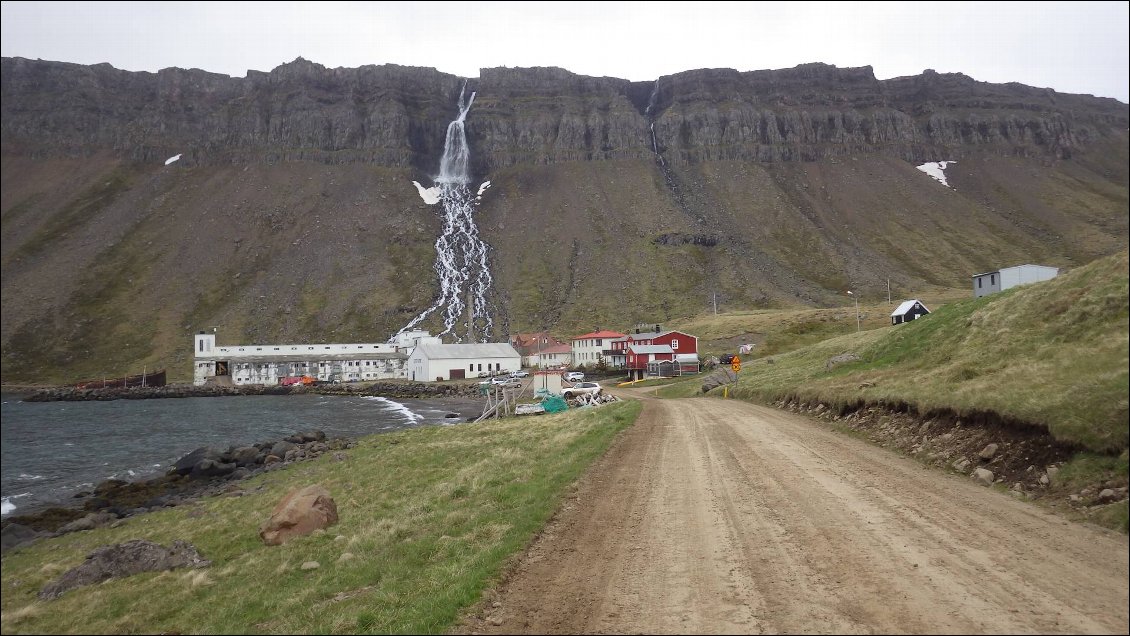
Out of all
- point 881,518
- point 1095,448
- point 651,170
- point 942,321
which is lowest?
point 881,518

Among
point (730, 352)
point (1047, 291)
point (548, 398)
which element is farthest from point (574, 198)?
point (1047, 291)

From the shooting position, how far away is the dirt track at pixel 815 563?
670 cm

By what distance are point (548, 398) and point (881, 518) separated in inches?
1609

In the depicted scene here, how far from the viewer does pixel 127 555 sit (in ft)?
29.1

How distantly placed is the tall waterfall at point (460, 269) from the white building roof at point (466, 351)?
17800 millimetres

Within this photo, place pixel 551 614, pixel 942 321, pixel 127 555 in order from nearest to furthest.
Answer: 1. pixel 551 614
2. pixel 127 555
3. pixel 942 321

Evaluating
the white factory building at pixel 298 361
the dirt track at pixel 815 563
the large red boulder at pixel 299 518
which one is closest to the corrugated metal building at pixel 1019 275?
the dirt track at pixel 815 563

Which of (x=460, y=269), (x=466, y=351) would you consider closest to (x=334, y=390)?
(x=466, y=351)

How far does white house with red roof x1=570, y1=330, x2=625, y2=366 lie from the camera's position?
102 meters

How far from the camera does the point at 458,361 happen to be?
104938 mm

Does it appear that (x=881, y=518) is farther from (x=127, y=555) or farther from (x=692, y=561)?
(x=127, y=555)

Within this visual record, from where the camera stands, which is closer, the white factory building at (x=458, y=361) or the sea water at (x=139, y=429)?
the sea water at (x=139, y=429)

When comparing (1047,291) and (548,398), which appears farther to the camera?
(548,398)

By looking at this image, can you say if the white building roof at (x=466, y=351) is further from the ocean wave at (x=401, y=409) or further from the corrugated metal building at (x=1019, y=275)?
the corrugated metal building at (x=1019, y=275)
